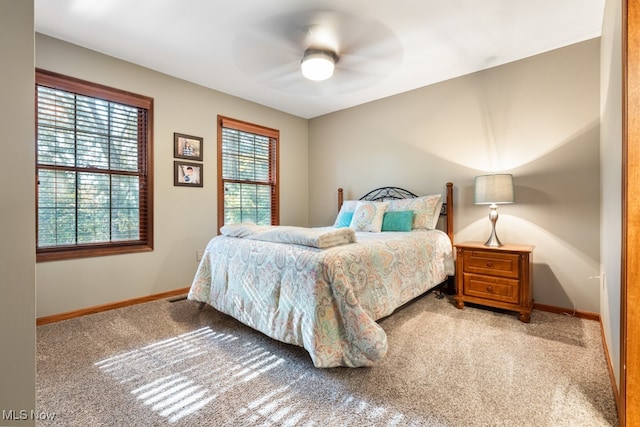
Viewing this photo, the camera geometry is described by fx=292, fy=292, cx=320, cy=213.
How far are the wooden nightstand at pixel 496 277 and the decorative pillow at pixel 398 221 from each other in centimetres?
57

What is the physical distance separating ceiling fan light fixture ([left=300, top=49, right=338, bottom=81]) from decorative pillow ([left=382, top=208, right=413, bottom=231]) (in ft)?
5.40

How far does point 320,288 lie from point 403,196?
2444 millimetres

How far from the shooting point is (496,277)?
2.64 meters

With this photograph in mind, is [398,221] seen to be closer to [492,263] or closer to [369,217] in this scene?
[369,217]

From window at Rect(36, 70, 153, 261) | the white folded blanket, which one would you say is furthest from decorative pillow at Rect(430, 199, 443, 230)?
window at Rect(36, 70, 153, 261)

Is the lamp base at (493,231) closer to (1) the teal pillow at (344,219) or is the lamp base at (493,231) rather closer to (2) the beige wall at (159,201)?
(1) the teal pillow at (344,219)

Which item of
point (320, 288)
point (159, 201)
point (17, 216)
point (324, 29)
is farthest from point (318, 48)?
point (17, 216)

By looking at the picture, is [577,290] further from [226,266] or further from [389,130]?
[226,266]

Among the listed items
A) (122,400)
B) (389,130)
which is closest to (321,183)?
(389,130)

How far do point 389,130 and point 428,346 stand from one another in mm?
2807

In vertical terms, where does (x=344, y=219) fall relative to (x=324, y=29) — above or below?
below

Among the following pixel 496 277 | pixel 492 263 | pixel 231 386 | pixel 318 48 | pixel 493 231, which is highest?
pixel 318 48

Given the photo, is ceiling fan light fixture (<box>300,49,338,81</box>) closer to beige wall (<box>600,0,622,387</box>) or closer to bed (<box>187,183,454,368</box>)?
bed (<box>187,183,454,368</box>)

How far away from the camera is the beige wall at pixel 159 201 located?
2.63m
